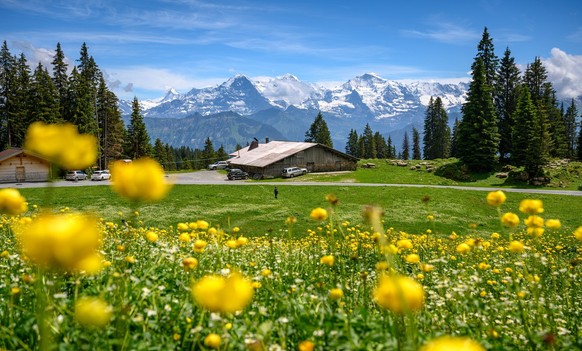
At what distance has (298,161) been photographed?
172ft

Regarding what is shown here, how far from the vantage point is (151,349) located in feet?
8.54

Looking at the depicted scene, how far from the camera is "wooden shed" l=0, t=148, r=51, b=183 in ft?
143

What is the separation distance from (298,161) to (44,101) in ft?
117

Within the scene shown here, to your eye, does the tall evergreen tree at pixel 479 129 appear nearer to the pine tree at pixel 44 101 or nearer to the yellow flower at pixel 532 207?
the yellow flower at pixel 532 207

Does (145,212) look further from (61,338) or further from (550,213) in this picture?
(550,213)

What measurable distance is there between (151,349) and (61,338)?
0.78 m

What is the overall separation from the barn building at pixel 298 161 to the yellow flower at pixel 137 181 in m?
47.0

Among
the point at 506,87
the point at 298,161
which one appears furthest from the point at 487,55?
the point at 298,161

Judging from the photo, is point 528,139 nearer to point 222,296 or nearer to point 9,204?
point 222,296

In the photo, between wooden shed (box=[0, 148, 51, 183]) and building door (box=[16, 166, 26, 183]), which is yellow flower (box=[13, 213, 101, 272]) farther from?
building door (box=[16, 166, 26, 183])

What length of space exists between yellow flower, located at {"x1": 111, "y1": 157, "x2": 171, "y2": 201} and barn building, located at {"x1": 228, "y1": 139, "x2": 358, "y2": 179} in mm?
46968

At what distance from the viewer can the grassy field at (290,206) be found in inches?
968

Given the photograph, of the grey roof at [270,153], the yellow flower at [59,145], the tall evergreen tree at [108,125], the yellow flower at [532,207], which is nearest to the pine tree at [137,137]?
the tall evergreen tree at [108,125]

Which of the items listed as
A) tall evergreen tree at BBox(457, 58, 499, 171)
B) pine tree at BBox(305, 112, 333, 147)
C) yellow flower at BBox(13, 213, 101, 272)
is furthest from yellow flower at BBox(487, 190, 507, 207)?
pine tree at BBox(305, 112, 333, 147)
